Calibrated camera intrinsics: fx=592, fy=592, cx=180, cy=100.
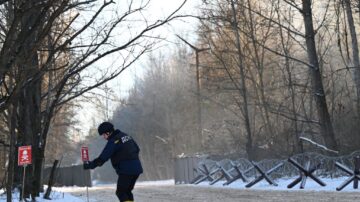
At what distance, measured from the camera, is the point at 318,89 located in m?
28.0

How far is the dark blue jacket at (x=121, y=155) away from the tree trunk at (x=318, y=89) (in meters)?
18.7

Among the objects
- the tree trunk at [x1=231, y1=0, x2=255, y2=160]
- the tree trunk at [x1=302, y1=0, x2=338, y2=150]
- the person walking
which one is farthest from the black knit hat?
the tree trunk at [x1=231, y1=0, x2=255, y2=160]

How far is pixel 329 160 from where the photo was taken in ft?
81.8

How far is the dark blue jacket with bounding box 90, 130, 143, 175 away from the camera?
1030 cm

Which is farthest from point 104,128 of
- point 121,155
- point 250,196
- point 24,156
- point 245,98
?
point 245,98

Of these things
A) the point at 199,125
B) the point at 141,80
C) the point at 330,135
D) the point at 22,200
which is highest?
the point at 141,80

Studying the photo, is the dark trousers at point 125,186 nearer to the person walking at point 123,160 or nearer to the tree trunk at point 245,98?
the person walking at point 123,160

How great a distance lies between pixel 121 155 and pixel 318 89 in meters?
19.3

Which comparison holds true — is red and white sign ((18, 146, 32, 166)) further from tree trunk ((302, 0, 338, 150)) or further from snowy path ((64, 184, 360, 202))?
tree trunk ((302, 0, 338, 150))

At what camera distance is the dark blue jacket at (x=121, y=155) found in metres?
10.3

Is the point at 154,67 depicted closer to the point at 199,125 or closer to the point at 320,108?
the point at 199,125

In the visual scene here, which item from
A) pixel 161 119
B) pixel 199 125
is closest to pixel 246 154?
pixel 199 125

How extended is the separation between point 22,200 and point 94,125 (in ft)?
198

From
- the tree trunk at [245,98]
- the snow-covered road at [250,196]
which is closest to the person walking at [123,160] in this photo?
the snow-covered road at [250,196]
